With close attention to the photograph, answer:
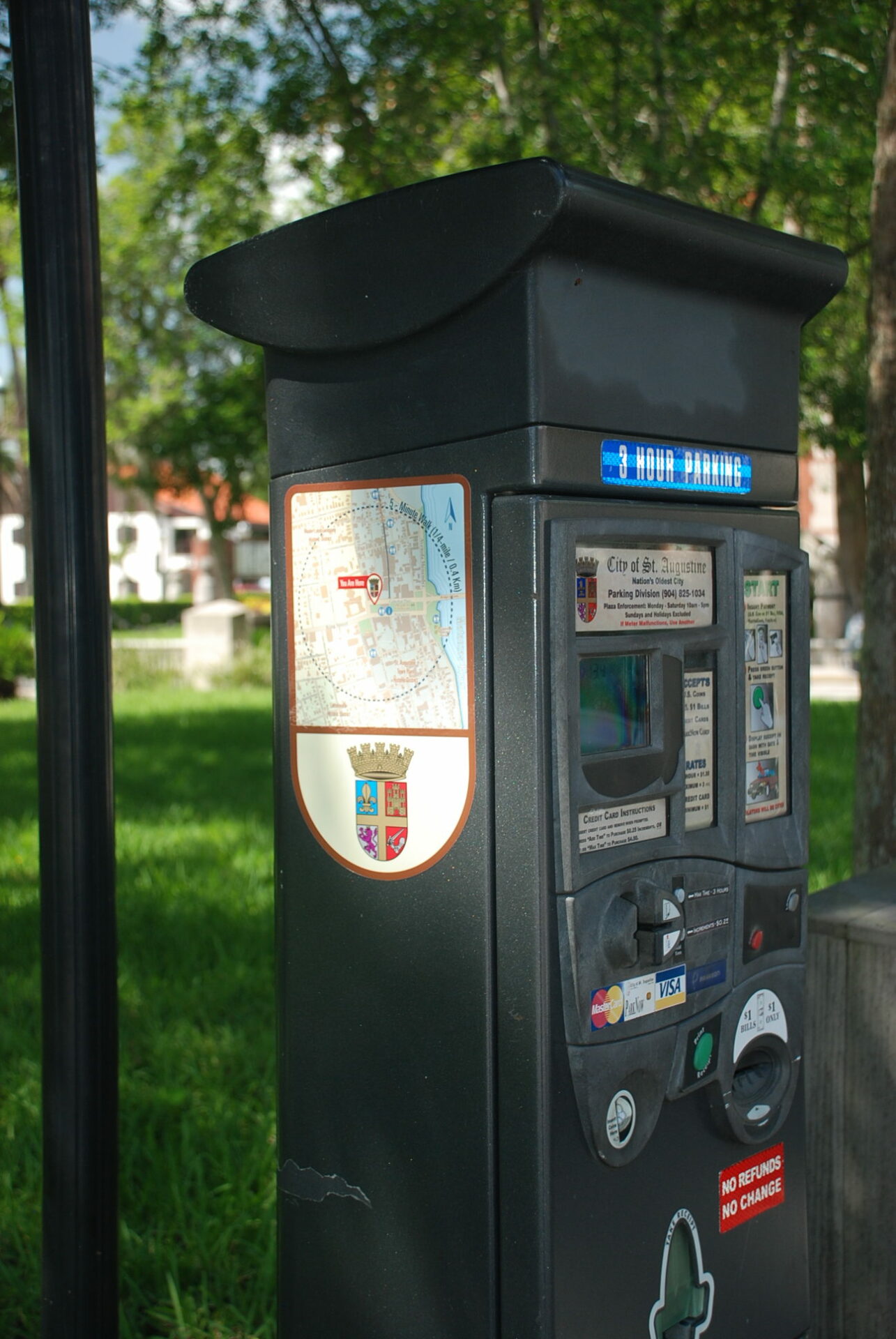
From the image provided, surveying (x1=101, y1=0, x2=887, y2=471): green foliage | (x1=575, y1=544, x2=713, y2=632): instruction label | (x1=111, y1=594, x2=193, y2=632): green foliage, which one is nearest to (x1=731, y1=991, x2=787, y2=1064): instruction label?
(x1=575, y1=544, x2=713, y2=632): instruction label

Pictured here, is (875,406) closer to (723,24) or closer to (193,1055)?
(193,1055)

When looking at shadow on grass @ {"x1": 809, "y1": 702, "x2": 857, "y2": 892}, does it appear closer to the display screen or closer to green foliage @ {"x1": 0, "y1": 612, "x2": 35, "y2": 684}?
Result: the display screen

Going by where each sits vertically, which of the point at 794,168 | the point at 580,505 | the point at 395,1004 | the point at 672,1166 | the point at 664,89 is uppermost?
the point at 664,89

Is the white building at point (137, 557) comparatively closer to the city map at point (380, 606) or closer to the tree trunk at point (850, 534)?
the tree trunk at point (850, 534)

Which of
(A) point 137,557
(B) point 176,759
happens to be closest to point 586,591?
(B) point 176,759

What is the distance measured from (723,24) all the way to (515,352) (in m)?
5.54

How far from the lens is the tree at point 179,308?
842 centimetres

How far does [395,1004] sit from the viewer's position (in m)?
1.83

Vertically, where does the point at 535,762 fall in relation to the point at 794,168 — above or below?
below

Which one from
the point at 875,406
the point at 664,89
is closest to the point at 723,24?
the point at 664,89

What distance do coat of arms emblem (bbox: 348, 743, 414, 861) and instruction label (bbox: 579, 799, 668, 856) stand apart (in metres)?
0.26

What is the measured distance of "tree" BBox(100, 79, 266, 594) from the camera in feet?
27.6

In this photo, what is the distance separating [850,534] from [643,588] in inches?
815

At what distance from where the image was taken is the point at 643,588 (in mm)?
1786
